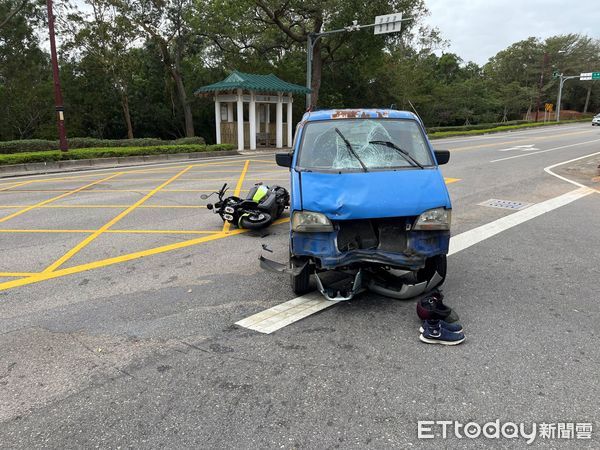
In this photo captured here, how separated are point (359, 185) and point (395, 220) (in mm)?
483

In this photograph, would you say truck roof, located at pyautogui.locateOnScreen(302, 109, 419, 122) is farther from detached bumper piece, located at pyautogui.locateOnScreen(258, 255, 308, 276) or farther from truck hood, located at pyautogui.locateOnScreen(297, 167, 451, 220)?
detached bumper piece, located at pyautogui.locateOnScreen(258, 255, 308, 276)

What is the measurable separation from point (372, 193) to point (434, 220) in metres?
0.63

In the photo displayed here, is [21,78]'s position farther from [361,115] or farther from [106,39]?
[361,115]

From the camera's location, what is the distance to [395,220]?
4.31 m

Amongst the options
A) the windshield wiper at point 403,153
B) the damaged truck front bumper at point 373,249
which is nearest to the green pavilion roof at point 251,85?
the windshield wiper at point 403,153

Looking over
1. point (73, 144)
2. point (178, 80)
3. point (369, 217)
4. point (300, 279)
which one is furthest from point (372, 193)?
point (178, 80)

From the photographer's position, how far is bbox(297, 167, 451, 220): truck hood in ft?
13.6

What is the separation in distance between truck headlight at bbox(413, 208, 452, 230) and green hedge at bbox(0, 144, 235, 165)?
17.4 meters

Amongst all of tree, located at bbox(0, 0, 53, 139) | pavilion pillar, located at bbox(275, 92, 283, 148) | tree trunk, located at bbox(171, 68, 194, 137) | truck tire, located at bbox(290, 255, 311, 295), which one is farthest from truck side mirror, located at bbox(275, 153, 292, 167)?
tree, located at bbox(0, 0, 53, 139)

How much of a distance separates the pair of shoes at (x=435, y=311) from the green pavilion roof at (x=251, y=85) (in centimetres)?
2248

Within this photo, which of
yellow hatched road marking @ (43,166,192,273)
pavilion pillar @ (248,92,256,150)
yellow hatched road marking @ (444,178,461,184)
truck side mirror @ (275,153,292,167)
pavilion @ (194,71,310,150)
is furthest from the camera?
pavilion pillar @ (248,92,256,150)

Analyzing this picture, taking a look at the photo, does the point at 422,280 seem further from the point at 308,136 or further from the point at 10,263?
the point at 10,263

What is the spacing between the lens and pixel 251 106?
2600cm

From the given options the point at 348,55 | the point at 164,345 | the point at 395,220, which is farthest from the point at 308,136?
the point at 348,55
